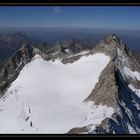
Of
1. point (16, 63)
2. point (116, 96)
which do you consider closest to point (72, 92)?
point (116, 96)

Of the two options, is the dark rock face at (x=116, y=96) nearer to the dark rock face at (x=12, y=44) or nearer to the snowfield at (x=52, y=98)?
the snowfield at (x=52, y=98)

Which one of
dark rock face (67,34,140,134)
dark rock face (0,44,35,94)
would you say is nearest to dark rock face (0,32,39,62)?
dark rock face (0,44,35,94)

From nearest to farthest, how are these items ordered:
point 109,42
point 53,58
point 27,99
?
point 27,99
point 109,42
point 53,58

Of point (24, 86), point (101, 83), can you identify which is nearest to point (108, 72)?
point (101, 83)

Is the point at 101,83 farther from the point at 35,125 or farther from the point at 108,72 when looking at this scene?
the point at 35,125

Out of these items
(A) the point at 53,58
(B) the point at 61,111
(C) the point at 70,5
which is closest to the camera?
(C) the point at 70,5

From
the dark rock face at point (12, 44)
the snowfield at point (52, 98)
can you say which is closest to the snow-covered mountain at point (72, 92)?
the snowfield at point (52, 98)

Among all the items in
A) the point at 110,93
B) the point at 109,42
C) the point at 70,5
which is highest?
the point at 109,42

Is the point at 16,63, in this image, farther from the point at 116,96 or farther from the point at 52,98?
the point at 116,96

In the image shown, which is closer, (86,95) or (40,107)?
(40,107)
